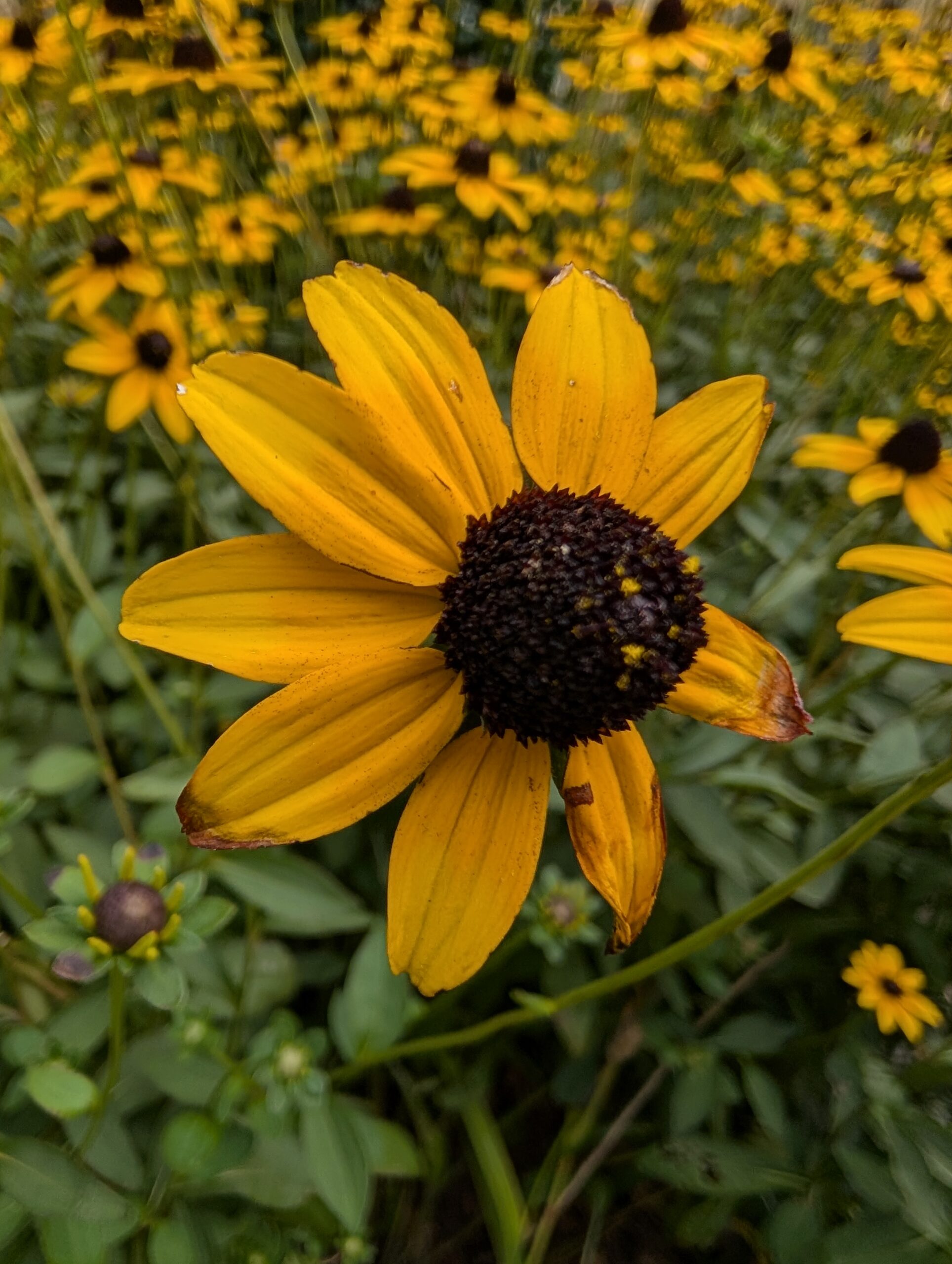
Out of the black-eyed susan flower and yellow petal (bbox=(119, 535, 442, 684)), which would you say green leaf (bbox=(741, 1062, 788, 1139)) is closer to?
yellow petal (bbox=(119, 535, 442, 684))

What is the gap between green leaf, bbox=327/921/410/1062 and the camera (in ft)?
2.40

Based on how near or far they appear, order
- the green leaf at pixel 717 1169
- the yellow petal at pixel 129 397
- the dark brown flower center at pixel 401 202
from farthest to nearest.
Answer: the dark brown flower center at pixel 401 202 → the yellow petal at pixel 129 397 → the green leaf at pixel 717 1169

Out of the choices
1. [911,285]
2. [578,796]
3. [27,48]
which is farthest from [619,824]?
[27,48]

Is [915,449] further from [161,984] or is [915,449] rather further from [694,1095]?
[161,984]

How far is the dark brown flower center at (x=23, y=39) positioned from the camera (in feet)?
4.64

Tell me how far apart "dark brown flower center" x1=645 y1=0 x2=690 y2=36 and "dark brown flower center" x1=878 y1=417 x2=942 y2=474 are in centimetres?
86

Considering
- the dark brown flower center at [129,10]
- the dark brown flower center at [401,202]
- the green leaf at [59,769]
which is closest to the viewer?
the green leaf at [59,769]

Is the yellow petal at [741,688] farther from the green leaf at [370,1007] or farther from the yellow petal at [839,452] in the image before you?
the yellow petal at [839,452]

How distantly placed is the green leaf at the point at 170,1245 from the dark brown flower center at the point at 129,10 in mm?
1483

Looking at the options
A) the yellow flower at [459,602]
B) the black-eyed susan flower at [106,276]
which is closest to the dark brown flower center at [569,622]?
the yellow flower at [459,602]

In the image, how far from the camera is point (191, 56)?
132 centimetres

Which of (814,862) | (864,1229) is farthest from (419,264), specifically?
(864,1229)

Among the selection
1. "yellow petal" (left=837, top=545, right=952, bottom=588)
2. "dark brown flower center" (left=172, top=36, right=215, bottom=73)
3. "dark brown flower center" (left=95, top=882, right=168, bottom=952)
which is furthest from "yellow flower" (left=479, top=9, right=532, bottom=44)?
"dark brown flower center" (left=95, top=882, right=168, bottom=952)

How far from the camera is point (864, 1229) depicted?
2.76ft
